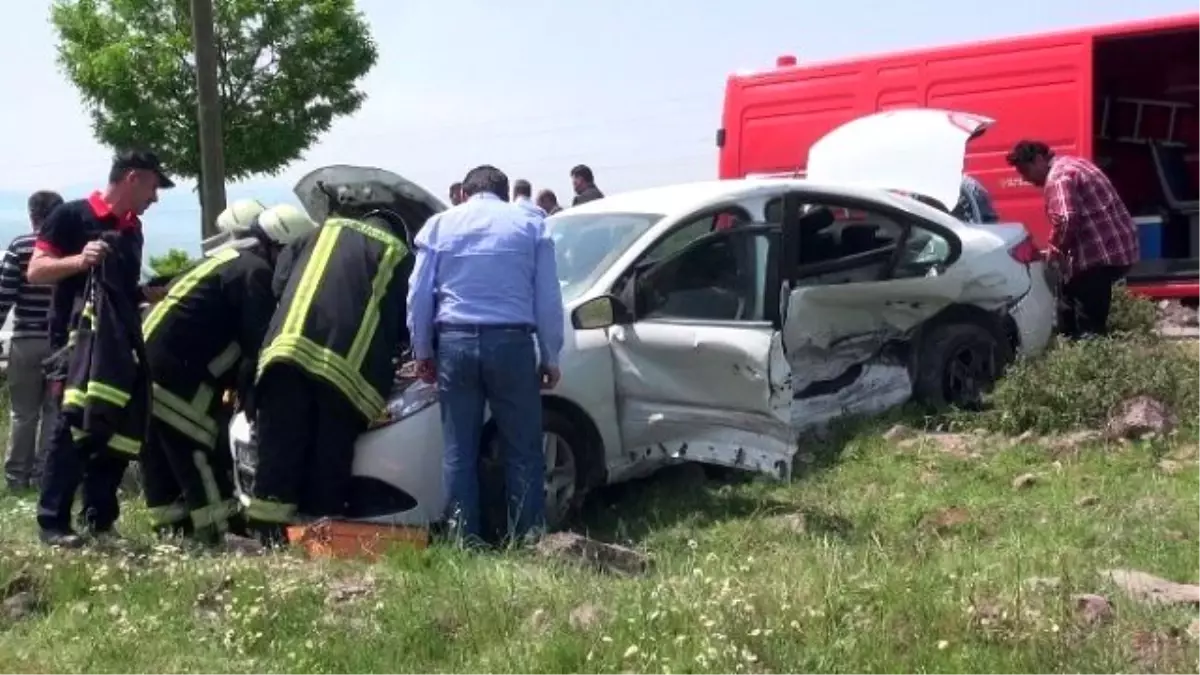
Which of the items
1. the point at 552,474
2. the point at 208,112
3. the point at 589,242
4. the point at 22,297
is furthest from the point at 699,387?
the point at 208,112

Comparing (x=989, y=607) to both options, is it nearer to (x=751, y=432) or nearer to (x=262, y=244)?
(x=751, y=432)

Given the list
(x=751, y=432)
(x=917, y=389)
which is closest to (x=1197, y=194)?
(x=917, y=389)

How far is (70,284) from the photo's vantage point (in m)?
7.30

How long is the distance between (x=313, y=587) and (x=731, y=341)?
2.65 meters

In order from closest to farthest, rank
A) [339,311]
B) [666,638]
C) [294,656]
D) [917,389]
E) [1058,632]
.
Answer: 1. [1058,632]
2. [666,638]
3. [294,656]
4. [339,311]
5. [917,389]

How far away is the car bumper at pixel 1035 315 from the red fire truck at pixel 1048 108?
307 centimetres

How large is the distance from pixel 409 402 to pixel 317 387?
16.5 inches

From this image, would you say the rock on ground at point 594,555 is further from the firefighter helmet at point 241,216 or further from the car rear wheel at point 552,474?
the firefighter helmet at point 241,216

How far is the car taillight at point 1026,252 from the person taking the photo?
9.50 m

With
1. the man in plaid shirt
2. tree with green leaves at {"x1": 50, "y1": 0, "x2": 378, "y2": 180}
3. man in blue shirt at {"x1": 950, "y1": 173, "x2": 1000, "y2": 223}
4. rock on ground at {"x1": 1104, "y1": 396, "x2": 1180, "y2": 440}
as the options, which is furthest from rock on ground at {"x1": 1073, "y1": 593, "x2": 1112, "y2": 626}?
tree with green leaves at {"x1": 50, "y1": 0, "x2": 378, "y2": 180}

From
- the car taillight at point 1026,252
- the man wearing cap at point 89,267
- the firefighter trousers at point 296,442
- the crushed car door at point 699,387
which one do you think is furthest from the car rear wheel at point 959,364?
the man wearing cap at point 89,267

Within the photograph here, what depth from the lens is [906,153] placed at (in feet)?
35.2

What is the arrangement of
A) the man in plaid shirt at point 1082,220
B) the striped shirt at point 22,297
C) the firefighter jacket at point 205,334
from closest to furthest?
the firefighter jacket at point 205,334 < the striped shirt at point 22,297 < the man in plaid shirt at point 1082,220

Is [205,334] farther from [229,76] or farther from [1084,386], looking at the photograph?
[229,76]
